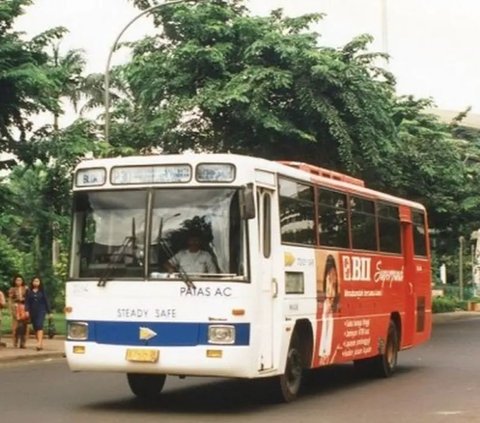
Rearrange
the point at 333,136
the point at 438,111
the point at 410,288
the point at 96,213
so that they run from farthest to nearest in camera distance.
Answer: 1. the point at 438,111
2. the point at 333,136
3. the point at 410,288
4. the point at 96,213

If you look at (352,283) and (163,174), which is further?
(352,283)

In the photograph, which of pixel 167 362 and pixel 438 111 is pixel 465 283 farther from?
pixel 167 362

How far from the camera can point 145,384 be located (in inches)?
572

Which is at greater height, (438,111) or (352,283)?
(438,111)

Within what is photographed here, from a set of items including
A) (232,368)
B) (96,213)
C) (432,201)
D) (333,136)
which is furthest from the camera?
(432,201)

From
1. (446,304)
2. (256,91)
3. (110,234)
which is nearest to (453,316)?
(446,304)

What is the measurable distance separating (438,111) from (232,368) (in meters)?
60.5

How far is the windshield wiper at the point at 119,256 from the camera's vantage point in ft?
41.9

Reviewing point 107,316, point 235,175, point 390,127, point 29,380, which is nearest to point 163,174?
point 235,175

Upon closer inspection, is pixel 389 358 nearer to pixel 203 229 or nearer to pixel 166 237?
pixel 203 229

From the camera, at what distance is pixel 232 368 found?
12.3 m

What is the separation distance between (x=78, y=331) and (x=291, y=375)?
2.82 m

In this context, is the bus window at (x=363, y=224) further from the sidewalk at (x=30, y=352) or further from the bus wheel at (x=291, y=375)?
the sidewalk at (x=30, y=352)

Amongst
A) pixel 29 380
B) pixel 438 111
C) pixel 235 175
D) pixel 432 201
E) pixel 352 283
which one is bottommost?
pixel 29 380
